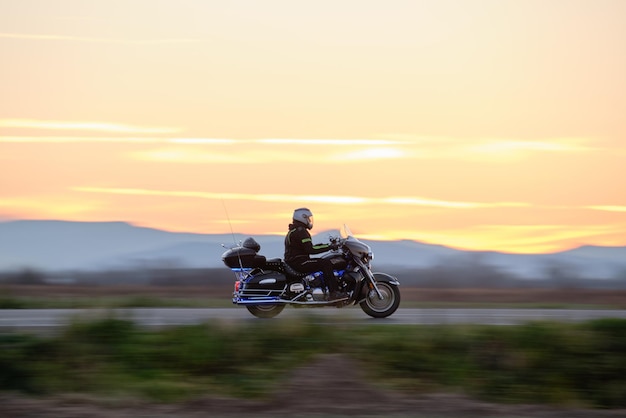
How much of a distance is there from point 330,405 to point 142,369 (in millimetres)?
2634

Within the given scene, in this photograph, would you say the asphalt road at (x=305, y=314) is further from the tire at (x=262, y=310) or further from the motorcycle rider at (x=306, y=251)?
the motorcycle rider at (x=306, y=251)

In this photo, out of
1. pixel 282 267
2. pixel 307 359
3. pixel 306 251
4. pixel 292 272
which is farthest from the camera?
pixel 282 267

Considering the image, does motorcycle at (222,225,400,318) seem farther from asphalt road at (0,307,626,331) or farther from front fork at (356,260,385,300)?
asphalt road at (0,307,626,331)

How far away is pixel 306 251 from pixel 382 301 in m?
1.59

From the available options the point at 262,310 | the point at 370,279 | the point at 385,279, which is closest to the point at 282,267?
the point at 262,310

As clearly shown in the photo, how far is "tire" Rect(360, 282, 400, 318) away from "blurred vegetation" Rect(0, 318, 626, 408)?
4440 mm

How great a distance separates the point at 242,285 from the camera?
1706 centimetres

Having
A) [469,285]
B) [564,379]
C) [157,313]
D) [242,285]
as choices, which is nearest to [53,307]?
[157,313]

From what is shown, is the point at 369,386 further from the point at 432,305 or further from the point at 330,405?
the point at 432,305

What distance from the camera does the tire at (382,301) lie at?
16.8 metres

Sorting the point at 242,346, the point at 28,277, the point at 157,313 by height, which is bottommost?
the point at 242,346

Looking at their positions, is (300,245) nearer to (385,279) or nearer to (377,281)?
(377,281)

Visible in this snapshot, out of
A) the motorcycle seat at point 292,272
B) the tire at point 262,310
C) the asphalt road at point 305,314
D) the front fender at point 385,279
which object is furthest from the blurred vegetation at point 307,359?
the tire at point 262,310

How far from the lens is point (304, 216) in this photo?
55.4 feet
